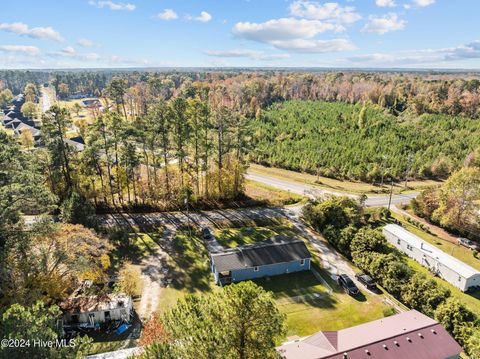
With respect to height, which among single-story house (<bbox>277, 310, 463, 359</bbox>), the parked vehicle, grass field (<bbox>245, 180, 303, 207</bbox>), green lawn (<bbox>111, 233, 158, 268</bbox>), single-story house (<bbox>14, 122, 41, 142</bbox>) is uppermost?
single-story house (<bbox>14, 122, 41, 142</bbox>)

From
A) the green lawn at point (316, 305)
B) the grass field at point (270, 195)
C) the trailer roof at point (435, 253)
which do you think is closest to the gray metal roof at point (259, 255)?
the green lawn at point (316, 305)

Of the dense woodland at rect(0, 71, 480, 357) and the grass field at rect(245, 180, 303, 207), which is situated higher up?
the dense woodland at rect(0, 71, 480, 357)

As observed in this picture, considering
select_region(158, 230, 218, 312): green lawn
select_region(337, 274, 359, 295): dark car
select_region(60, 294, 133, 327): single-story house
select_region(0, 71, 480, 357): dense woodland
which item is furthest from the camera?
select_region(337, 274, 359, 295): dark car

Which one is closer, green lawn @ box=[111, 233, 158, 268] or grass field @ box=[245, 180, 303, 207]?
green lawn @ box=[111, 233, 158, 268]

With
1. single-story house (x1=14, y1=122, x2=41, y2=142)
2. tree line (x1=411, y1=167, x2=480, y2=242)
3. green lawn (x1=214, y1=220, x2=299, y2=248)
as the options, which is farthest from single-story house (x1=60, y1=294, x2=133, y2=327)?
single-story house (x1=14, y1=122, x2=41, y2=142)

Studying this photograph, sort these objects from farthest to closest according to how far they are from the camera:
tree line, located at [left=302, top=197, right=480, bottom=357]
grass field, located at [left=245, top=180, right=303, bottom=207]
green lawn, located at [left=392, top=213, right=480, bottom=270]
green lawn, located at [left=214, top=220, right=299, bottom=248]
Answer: grass field, located at [left=245, top=180, right=303, bottom=207], green lawn, located at [left=214, top=220, right=299, bottom=248], green lawn, located at [left=392, top=213, right=480, bottom=270], tree line, located at [left=302, top=197, right=480, bottom=357]

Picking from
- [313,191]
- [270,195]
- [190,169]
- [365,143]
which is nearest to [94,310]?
[190,169]

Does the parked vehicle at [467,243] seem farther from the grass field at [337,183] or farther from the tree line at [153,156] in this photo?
the tree line at [153,156]

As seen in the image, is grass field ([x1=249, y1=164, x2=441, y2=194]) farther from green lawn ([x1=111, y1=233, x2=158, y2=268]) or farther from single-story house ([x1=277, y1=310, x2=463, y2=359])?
single-story house ([x1=277, y1=310, x2=463, y2=359])

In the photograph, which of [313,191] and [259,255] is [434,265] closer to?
[259,255]
